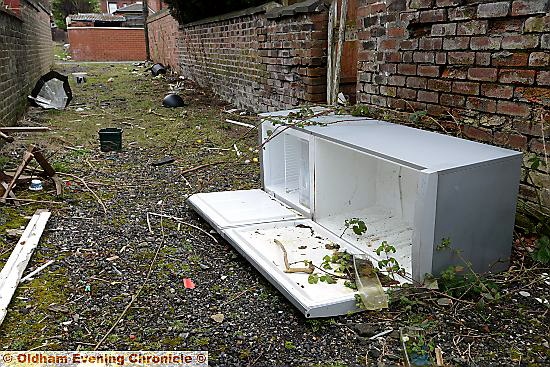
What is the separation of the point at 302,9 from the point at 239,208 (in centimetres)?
328

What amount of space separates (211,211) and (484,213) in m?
1.89

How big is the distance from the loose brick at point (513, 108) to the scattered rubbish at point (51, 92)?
858 cm

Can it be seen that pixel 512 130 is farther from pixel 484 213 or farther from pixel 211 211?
pixel 211 211

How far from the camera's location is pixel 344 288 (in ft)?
8.18

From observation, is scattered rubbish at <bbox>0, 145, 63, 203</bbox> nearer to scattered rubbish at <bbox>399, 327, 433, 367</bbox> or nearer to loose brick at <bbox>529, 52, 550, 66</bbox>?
scattered rubbish at <bbox>399, 327, 433, 367</bbox>

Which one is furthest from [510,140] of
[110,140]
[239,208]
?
[110,140]

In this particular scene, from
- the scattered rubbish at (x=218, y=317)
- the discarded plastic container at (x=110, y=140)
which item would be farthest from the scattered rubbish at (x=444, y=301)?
the discarded plastic container at (x=110, y=140)

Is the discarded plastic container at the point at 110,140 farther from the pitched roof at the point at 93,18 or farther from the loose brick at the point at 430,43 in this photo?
the pitched roof at the point at 93,18

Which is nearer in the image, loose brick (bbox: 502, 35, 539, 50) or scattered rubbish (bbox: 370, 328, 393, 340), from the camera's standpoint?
scattered rubbish (bbox: 370, 328, 393, 340)

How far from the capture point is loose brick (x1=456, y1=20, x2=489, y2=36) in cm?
310

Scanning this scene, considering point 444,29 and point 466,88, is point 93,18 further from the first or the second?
point 466,88

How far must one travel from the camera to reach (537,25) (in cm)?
277

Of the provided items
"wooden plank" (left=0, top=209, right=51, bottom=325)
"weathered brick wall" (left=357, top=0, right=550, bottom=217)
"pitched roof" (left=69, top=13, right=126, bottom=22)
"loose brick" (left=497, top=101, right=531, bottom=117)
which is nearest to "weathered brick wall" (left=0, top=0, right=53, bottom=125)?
"wooden plank" (left=0, top=209, right=51, bottom=325)

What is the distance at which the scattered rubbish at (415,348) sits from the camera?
80.0 inches
